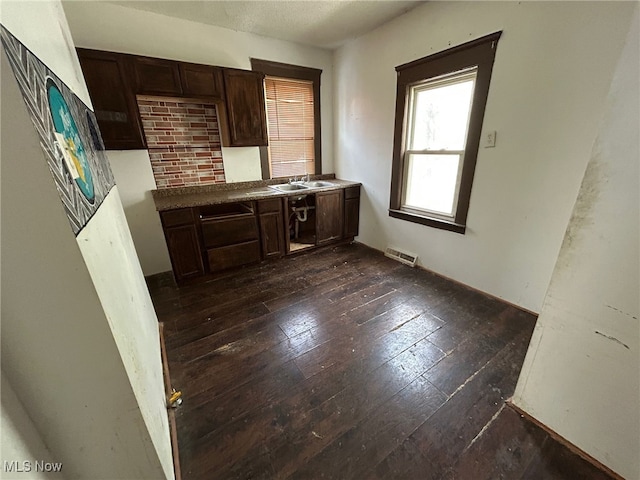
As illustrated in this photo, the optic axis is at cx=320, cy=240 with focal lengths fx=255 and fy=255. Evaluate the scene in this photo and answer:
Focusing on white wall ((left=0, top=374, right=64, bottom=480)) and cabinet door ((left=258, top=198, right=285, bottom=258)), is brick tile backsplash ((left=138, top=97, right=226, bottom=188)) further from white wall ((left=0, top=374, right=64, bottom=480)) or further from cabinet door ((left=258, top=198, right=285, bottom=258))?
white wall ((left=0, top=374, right=64, bottom=480))

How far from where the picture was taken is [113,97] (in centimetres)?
229

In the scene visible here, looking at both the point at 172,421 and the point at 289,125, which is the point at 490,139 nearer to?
the point at 289,125

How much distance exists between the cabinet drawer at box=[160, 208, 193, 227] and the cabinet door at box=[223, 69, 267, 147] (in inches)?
38.6

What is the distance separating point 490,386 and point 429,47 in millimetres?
2824

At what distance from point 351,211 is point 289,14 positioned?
2.24m

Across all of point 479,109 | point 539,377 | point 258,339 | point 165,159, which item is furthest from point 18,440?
point 479,109

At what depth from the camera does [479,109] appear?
2150 mm

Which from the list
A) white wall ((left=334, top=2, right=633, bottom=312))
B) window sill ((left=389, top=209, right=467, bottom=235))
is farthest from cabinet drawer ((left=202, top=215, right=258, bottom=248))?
white wall ((left=334, top=2, right=633, bottom=312))

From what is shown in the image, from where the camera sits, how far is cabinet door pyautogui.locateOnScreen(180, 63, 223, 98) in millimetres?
2547

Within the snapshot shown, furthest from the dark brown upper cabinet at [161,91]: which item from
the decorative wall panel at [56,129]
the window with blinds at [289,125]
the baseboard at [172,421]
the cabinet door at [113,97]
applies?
the baseboard at [172,421]

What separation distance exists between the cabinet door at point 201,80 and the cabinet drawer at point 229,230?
4.34 ft

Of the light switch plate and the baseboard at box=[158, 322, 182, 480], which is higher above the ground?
the light switch plate

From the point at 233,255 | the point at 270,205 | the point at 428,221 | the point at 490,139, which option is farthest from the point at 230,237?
the point at 490,139

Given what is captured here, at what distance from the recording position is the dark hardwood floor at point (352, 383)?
116cm
